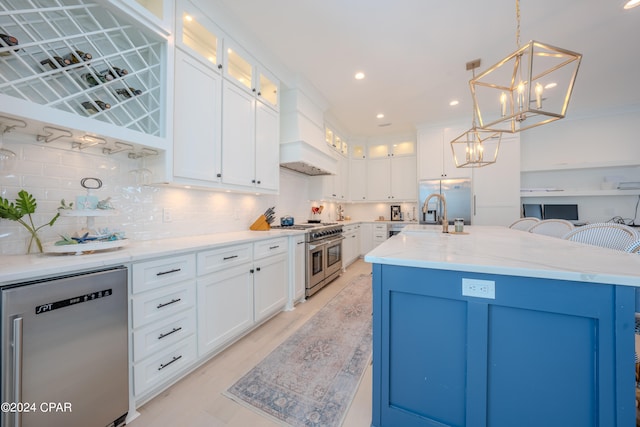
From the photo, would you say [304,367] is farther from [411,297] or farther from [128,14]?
[128,14]

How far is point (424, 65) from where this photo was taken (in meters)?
2.89

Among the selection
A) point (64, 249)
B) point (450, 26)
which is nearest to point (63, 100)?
point (64, 249)

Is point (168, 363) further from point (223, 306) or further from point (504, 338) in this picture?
point (504, 338)

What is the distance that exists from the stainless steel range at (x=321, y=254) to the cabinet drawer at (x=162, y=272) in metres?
1.56

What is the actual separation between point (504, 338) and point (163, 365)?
1.88m

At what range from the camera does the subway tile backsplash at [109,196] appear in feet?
4.53

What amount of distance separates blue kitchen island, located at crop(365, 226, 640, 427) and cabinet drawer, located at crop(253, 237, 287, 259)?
138cm

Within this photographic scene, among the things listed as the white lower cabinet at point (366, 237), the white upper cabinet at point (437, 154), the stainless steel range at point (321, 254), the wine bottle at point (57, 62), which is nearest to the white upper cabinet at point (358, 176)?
the white lower cabinet at point (366, 237)

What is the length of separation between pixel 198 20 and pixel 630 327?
316 cm

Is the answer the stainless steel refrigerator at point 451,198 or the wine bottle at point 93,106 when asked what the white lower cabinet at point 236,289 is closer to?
the wine bottle at point 93,106

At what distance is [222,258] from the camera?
192cm

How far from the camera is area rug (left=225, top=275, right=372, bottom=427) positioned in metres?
1.43

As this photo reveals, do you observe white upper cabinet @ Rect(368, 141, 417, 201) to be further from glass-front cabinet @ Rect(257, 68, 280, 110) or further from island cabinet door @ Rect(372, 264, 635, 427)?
island cabinet door @ Rect(372, 264, 635, 427)

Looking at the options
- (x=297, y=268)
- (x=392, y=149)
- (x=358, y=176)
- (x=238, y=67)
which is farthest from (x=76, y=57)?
(x=392, y=149)
